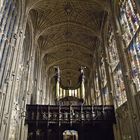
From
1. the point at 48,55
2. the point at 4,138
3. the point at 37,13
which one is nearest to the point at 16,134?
the point at 4,138

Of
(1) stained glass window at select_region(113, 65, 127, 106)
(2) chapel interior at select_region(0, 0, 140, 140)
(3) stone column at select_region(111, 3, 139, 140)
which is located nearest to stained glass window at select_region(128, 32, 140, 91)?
(2) chapel interior at select_region(0, 0, 140, 140)

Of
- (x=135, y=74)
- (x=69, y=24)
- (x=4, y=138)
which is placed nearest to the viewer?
(x=4, y=138)

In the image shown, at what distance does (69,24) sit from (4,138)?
14653 millimetres

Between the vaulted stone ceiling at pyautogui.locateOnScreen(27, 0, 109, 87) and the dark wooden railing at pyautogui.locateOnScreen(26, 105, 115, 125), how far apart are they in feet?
28.5

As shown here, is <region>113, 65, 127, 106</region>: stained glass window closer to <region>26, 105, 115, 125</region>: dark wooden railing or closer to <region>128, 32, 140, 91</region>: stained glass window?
<region>26, 105, 115, 125</region>: dark wooden railing

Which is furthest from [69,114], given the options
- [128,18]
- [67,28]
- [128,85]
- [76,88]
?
[67,28]

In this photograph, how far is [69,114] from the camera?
45.8 ft

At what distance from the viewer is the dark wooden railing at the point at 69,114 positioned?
13.6 m

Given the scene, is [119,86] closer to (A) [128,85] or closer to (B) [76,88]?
(A) [128,85]

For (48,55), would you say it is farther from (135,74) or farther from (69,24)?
(135,74)

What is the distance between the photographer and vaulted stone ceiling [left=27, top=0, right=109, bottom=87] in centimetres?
1788

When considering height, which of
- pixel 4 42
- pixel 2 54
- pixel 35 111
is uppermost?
pixel 4 42

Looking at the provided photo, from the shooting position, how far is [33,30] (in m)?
18.8

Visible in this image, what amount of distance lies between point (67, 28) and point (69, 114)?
11.5 m
